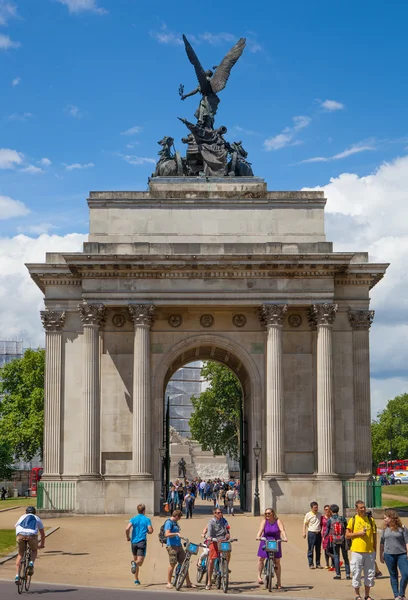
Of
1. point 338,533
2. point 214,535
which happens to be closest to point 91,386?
point 338,533

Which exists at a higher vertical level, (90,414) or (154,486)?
(90,414)

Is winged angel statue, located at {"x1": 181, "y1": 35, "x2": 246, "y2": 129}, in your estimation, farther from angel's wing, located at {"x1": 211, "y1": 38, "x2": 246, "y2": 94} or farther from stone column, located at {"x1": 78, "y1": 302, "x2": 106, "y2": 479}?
stone column, located at {"x1": 78, "y1": 302, "x2": 106, "y2": 479}

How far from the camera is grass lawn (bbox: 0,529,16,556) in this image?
1268 inches

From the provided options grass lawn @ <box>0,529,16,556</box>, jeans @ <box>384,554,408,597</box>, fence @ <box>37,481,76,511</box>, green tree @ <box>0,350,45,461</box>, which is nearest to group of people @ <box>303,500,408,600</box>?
jeans @ <box>384,554,408,597</box>

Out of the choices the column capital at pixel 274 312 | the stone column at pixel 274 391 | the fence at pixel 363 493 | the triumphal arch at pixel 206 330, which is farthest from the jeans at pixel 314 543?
the column capital at pixel 274 312

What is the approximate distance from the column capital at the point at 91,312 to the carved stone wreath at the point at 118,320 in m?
1.46

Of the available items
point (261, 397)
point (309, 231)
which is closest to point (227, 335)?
point (261, 397)

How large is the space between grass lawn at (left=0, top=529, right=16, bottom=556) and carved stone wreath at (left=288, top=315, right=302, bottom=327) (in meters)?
18.3

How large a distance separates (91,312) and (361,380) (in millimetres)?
13698

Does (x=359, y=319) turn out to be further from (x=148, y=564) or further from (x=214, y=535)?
(x=214, y=535)

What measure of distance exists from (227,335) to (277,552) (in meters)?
26.7

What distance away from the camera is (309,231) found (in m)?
52.4

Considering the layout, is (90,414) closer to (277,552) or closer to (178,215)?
(178,215)

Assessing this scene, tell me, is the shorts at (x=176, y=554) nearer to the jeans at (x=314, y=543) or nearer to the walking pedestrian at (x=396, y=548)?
the jeans at (x=314, y=543)
